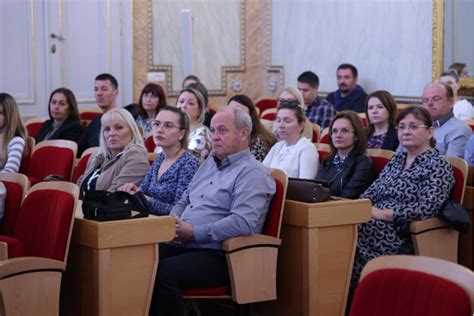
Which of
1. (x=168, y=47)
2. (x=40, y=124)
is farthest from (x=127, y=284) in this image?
(x=168, y=47)

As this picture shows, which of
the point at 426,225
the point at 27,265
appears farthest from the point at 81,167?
the point at 426,225

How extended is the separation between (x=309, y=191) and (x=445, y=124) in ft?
5.74

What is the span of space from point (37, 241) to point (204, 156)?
6.15 ft

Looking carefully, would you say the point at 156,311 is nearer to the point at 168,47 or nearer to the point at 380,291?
the point at 380,291

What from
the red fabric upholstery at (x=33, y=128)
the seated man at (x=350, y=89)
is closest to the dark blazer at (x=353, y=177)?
the red fabric upholstery at (x=33, y=128)

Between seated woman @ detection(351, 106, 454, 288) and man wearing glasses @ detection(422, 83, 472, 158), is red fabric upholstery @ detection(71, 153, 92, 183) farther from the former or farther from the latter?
man wearing glasses @ detection(422, 83, 472, 158)

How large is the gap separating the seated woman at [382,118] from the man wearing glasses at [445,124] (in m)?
0.24

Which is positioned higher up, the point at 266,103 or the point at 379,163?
the point at 266,103

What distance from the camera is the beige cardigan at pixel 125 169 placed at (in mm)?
4598

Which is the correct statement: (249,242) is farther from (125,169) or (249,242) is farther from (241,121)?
(125,169)

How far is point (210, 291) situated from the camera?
3805 mm

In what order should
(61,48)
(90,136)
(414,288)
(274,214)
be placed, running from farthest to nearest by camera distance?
(61,48)
(90,136)
(274,214)
(414,288)

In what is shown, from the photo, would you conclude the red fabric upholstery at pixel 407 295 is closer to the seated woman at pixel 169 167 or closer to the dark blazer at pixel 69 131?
the seated woman at pixel 169 167

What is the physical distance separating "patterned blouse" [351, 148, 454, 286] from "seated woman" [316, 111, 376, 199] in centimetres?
15
